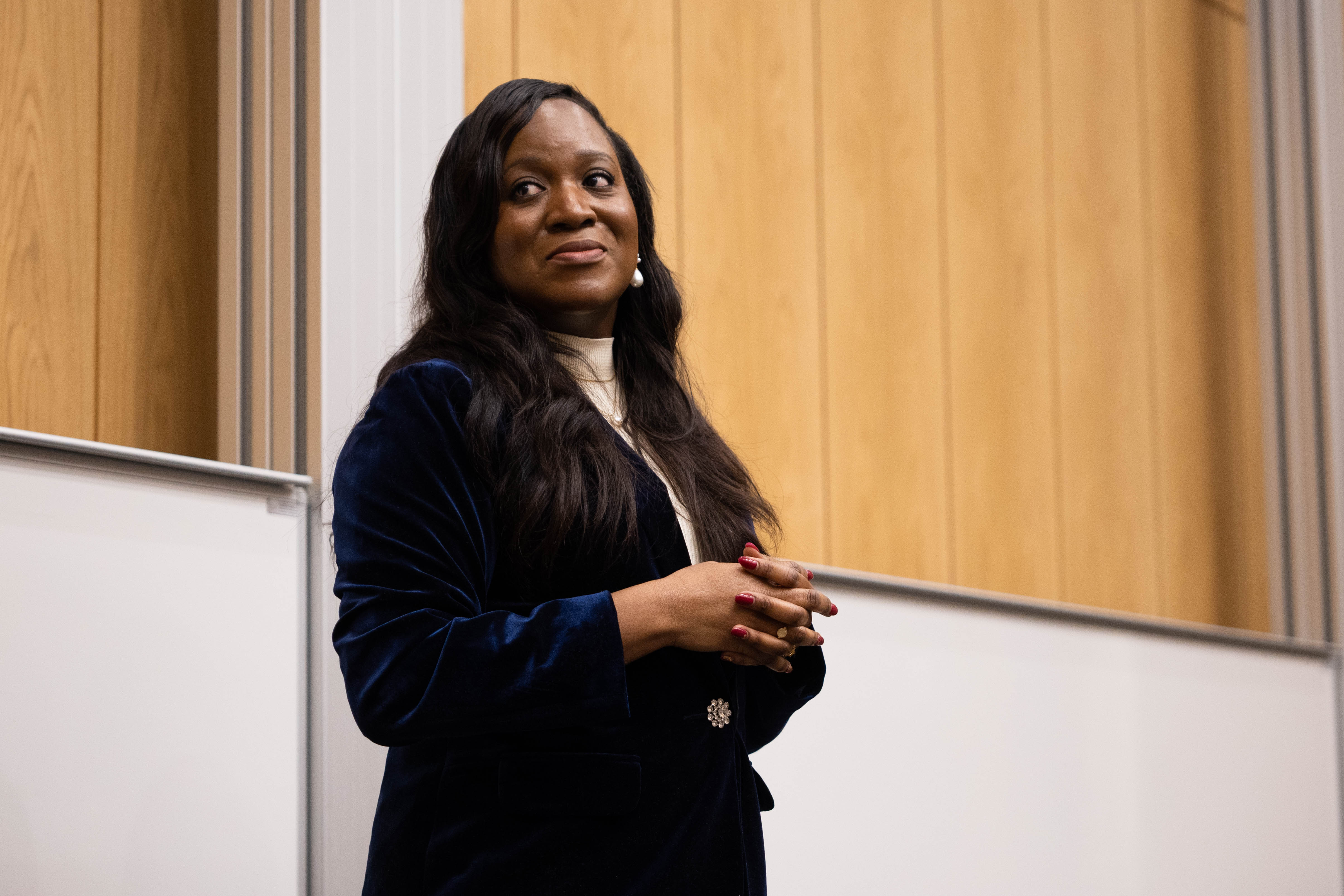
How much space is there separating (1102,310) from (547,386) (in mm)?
2559

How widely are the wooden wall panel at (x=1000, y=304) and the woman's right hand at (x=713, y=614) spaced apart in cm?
190

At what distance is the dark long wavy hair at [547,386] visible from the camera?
3.99 feet

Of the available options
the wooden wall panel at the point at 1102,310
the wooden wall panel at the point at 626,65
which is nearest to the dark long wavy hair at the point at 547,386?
the wooden wall panel at the point at 626,65

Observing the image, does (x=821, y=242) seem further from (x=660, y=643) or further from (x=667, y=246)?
(x=660, y=643)

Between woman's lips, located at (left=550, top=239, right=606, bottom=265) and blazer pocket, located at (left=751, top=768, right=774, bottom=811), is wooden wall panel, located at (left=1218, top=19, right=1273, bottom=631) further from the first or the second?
Result: woman's lips, located at (left=550, top=239, right=606, bottom=265)

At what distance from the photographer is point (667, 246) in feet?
8.39

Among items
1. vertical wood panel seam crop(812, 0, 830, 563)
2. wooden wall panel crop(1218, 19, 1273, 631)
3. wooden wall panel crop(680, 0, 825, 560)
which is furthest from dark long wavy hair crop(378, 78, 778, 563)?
wooden wall panel crop(1218, 19, 1273, 631)

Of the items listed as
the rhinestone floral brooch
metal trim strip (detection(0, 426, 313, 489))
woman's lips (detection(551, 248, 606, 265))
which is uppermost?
woman's lips (detection(551, 248, 606, 265))

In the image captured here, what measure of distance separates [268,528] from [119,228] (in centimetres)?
46

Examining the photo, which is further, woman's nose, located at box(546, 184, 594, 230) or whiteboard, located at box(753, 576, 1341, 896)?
whiteboard, located at box(753, 576, 1341, 896)

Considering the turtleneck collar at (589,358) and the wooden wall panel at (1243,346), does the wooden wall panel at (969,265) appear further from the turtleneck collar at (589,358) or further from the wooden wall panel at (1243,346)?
the turtleneck collar at (589,358)

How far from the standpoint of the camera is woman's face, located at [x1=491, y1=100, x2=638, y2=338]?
1385 mm

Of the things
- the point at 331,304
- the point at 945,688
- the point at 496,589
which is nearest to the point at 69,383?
the point at 331,304

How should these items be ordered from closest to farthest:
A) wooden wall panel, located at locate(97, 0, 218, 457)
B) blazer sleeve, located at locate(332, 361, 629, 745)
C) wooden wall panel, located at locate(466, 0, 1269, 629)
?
blazer sleeve, located at locate(332, 361, 629, 745) < wooden wall panel, located at locate(97, 0, 218, 457) < wooden wall panel, located at locate(466, 0, 1269, 629)
